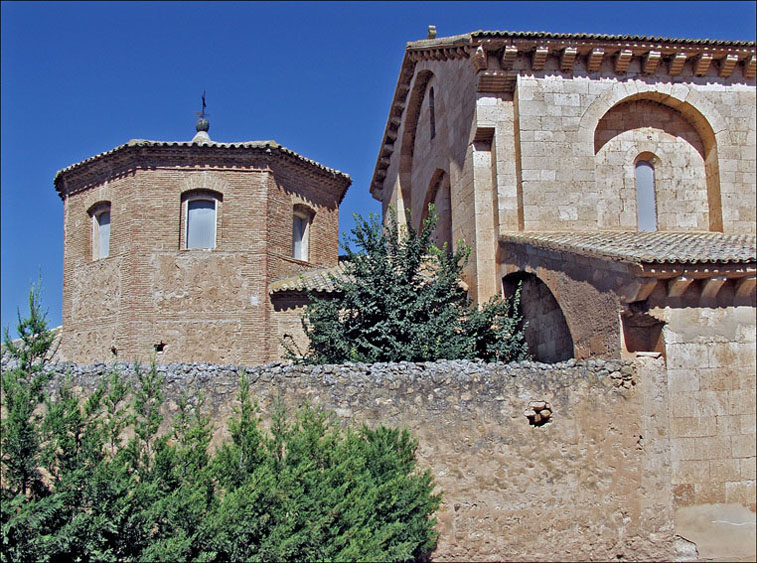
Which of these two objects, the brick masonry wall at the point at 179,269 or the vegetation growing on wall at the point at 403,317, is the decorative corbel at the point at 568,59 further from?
the brick masonry wall at the point at 179,269

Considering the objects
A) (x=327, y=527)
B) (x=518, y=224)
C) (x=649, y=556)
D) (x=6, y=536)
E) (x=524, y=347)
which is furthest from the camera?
(x=518, y=224)

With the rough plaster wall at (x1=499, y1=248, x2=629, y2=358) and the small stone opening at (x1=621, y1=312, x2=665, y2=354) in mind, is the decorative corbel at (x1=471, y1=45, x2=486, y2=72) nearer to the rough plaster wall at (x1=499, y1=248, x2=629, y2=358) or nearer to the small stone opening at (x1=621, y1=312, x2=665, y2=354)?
the rough plaster wall at (x1=499, y1=248, x2=629, y2=358)

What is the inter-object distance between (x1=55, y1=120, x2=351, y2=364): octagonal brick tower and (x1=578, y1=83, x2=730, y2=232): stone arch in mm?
7181

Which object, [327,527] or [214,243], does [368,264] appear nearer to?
[214,243]

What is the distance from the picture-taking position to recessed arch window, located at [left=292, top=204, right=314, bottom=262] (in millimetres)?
17844

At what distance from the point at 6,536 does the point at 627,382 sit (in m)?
7.79

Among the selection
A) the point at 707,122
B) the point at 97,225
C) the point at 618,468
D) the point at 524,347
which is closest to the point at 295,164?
the point at 97,225

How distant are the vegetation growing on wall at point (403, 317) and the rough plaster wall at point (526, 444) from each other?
222 cm

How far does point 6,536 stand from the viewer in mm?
6832

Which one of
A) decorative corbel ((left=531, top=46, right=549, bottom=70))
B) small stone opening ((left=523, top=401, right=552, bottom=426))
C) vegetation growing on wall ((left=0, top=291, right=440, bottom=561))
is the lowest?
vegetation growing on wall ((left=0, top=291, right=440, bottom=561))

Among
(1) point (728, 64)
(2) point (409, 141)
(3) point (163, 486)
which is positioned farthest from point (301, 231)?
(3) point (163, 486)

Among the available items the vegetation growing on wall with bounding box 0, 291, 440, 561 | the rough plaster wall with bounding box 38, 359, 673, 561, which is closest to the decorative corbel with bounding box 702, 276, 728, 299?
the rough plaster wall with bounding box 38, 359, 673, 561

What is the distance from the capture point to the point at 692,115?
14.9 m

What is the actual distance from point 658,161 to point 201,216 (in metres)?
10.4
